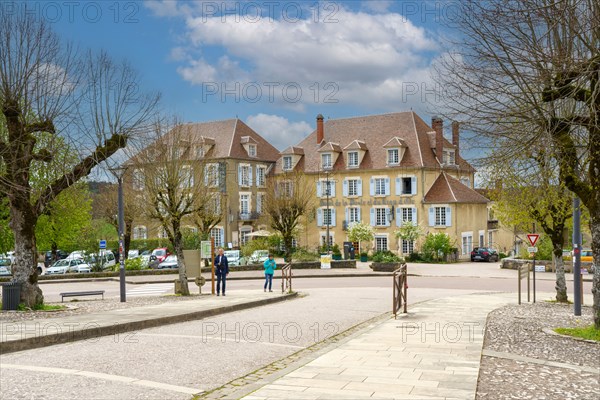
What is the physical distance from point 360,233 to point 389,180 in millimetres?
6094

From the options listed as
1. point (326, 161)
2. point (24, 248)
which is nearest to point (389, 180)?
point (326, 161)

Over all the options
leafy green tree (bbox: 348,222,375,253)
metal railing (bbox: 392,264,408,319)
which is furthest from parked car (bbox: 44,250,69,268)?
metal railing (bbox: 392,264,408,319)

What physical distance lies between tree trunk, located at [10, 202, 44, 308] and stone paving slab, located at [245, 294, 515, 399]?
32.1 ft

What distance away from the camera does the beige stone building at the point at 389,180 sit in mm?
53188

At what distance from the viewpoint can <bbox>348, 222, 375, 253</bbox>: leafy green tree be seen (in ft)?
171

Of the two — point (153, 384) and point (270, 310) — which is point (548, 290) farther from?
point (153, 384)

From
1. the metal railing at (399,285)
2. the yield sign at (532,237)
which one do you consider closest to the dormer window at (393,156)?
the yield sign at (532,237)

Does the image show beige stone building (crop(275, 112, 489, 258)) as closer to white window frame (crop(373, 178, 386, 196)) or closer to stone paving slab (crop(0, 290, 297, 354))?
white window frame (crop(373, 178, 386, 196))

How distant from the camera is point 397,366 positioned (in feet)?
31.4

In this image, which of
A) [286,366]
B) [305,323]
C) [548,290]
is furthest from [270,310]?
[548,290]

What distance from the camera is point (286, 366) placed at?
32.2 feet

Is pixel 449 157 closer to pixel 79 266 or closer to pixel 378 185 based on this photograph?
pixel 378 185

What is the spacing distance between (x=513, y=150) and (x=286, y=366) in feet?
22.0

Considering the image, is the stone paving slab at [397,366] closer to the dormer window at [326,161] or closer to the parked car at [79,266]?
the parked car at [79,266]
